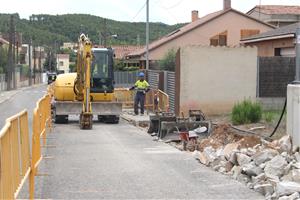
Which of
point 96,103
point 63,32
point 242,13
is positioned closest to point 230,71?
point 96,103

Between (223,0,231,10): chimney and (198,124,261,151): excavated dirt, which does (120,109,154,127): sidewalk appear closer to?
(198,124,261,151): excavated dirt

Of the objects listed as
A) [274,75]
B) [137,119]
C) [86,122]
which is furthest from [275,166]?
[274,75]

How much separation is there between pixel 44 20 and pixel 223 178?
126 metres

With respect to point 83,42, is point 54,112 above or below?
below

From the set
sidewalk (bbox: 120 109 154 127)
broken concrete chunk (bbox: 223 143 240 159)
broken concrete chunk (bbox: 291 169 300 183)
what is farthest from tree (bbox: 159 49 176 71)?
broken concrete chunk (bbox: 291 169 300 183)

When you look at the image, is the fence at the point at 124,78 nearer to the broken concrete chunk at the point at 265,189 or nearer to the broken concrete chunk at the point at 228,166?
the broken concrete chunk at the point at 228,166

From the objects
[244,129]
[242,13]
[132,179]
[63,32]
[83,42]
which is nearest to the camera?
[132,179]

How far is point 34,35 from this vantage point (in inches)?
5197

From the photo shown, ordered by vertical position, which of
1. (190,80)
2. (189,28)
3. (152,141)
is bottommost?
(152,141)

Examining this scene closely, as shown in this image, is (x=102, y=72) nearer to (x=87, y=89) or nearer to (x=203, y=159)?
(x=87, y=89)

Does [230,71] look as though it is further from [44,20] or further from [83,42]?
[44,20]

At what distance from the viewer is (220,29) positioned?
6062 centimetres

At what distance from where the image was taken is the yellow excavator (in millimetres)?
23000

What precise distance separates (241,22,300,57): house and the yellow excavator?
923 cm
